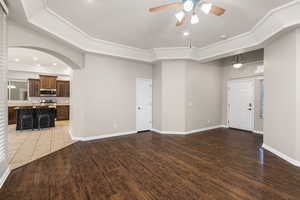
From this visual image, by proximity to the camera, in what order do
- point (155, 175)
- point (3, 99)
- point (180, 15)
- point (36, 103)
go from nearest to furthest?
point (3, 99)
point (180, 15)
point (155, 175)
point (36, 103)

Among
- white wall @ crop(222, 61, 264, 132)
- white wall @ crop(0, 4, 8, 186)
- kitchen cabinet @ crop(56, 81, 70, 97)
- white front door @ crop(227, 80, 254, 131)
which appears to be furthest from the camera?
kitchen cabinet @ crop(56, 81, 70, 97)

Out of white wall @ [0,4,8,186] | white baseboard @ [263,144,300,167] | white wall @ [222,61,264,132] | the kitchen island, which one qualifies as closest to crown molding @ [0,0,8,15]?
white wall @ [0,4,8,186]

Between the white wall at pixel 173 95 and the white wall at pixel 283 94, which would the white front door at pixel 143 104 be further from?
the white wall at pixel 283 94

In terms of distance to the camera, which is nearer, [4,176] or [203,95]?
[4,176]

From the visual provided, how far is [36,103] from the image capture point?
26.0 feet

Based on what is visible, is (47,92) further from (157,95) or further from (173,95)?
(173,95)

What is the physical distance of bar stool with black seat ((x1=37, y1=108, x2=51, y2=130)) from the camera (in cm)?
603

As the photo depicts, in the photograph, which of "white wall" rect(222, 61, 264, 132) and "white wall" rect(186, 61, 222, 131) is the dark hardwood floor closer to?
"white wall" rect(186, 61, 222, 131)

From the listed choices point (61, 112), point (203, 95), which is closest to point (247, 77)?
point (203, 95)

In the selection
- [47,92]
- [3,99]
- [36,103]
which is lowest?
[36,103]

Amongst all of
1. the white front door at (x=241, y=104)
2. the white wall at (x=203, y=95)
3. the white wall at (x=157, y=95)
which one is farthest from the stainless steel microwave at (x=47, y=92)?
the white front door at (x=241, y=104)

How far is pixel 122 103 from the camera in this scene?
5359mm

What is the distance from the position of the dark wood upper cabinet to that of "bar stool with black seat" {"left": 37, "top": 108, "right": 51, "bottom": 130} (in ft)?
9.45

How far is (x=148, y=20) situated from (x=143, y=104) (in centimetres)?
326
